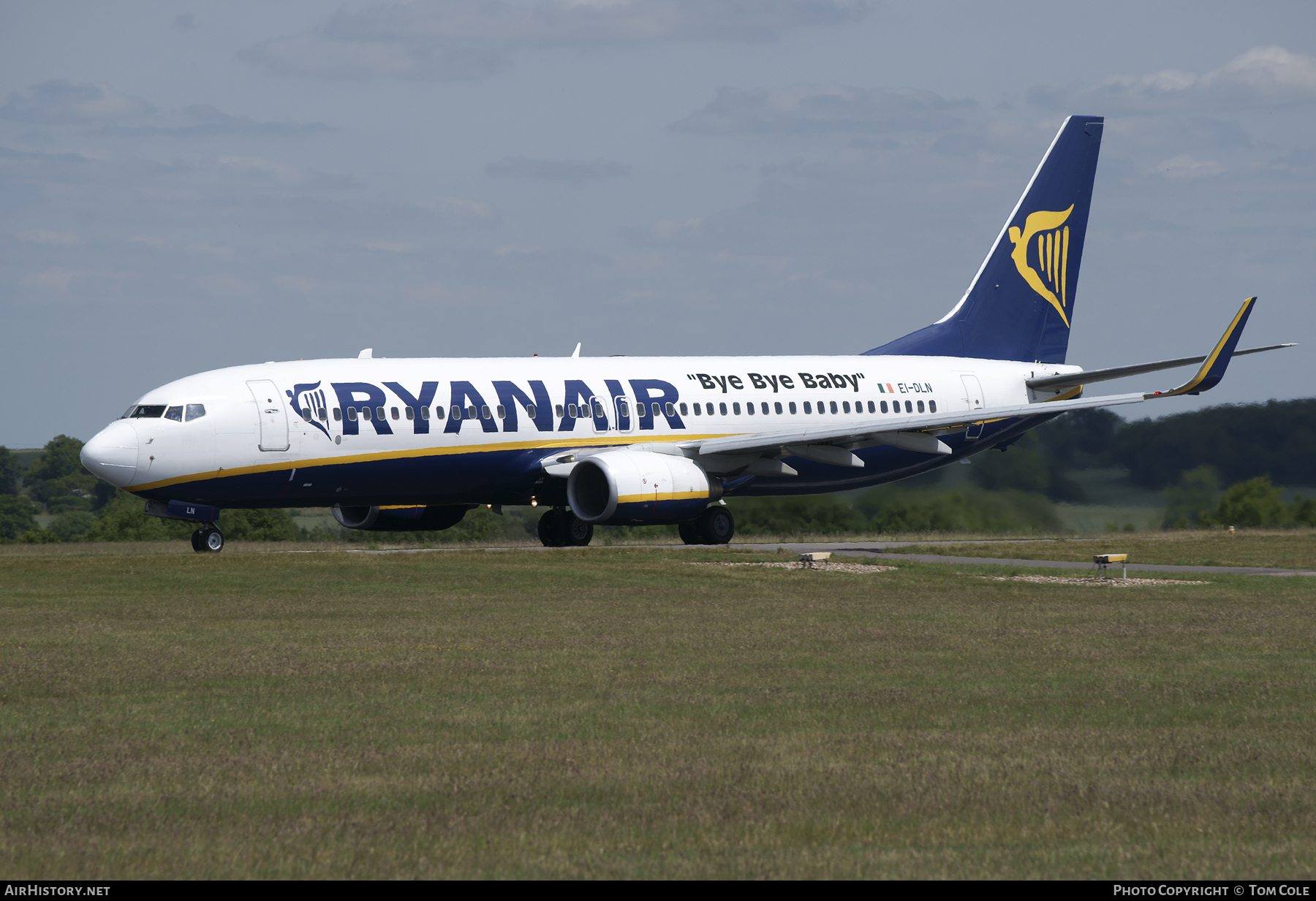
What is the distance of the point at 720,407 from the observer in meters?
36.0

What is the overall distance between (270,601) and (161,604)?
4.93ft

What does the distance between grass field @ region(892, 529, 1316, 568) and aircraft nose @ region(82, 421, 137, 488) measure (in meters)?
15.8

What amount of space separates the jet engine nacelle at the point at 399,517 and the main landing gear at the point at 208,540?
383cm

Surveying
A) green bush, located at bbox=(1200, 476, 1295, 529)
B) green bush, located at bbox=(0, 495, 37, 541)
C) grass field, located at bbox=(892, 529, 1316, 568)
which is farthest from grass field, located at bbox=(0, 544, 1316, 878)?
green bush, located at bbox=(0, 495, 37, 541)

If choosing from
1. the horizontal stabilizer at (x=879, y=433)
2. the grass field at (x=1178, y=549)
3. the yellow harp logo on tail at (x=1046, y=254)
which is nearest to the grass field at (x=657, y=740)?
the grass field at (x=1178, y=549)

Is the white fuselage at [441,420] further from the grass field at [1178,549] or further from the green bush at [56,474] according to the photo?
the green bush at [56,474]

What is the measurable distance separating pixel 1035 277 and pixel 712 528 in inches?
528

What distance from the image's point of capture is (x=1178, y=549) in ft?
115

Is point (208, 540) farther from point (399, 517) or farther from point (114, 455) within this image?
point (399, 517)

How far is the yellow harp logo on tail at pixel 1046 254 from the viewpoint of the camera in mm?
42562

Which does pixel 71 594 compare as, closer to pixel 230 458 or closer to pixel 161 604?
pixel 161 604

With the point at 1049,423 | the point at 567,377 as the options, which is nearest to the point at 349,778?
the point at 567,377

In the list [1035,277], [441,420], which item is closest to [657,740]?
[441,420]
